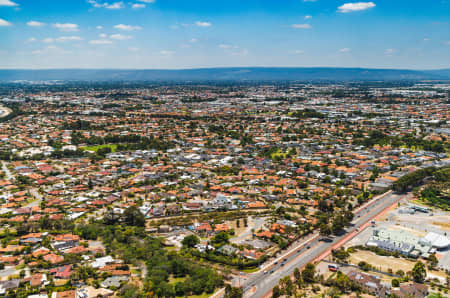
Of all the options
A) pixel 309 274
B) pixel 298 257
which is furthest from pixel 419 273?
pixel 298 257

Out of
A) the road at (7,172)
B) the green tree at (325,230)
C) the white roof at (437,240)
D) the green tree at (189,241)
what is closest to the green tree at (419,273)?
the white roof at (437,240)

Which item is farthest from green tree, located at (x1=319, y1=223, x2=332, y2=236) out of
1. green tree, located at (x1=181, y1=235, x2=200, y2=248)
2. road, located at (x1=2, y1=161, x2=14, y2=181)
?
road, located at (x1=2, y1=161, x2=14, y2=181)

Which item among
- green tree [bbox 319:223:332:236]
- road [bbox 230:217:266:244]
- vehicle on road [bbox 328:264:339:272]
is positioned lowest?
vehicle on road [bbox 328:264:339:272]

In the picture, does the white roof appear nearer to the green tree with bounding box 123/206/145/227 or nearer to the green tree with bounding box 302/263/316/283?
the green tree with bounding box 302/263/316/283

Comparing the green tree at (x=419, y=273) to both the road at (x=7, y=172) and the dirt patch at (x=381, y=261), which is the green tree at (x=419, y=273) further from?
the road at (x=7, y=172)

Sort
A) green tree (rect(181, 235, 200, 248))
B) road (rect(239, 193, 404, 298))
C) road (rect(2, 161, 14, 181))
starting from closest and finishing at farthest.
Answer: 1. road (rect(239, 193, 404, 298))
2. green tree (rect(181, 235, 200, 248))
3. road (rect(2, 161, 14, 181))
